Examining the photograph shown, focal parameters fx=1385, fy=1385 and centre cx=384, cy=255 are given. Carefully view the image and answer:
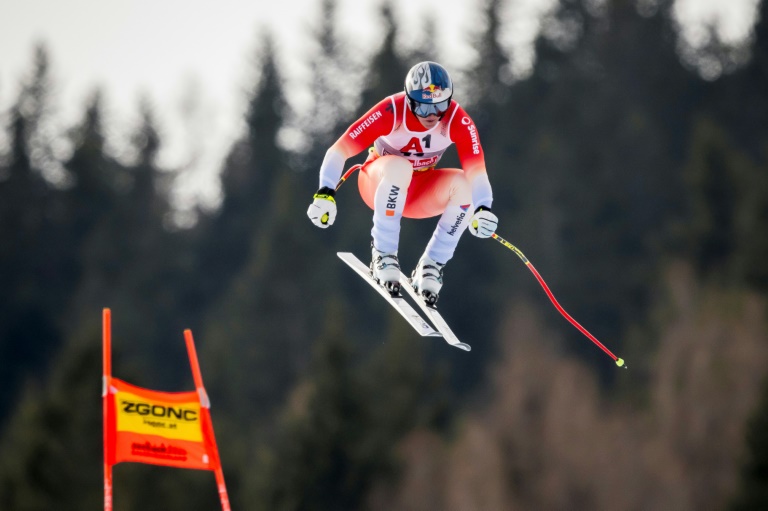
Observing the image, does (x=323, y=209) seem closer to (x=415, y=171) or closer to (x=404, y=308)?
(x=415, y=171)

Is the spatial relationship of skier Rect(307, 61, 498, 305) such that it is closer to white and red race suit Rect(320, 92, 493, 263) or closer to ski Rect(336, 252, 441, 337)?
white and red race suit Rect(320, 92, 493, 263)

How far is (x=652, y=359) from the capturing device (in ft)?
156

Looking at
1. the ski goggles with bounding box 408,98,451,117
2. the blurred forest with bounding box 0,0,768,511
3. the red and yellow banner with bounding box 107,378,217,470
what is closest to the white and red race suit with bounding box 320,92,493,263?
the ski goggles with bounding box 408,98,451,117

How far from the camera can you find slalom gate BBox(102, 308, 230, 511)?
12.9m

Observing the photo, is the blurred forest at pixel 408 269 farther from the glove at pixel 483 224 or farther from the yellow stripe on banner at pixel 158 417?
the glove at pixel 483 224

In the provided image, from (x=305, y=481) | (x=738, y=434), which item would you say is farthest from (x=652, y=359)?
(x=305, y=481)

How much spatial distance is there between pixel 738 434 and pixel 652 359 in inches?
396

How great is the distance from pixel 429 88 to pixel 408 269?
43.8 m

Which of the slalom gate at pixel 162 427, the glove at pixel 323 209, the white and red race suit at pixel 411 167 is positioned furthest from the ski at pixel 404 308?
the slalom gate at pixel 162 427

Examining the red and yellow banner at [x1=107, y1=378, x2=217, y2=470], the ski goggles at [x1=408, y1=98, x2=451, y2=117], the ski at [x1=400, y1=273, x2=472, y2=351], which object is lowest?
the red and yellow banner at [x1=107, y1=378, x2=217, y2=470]

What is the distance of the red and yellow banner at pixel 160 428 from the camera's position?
1292 cm

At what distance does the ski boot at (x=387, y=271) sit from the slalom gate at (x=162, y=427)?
1.86 meters

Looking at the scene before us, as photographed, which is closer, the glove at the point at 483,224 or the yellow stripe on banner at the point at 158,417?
the glove at the point at 483,224

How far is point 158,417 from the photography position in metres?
13.1
